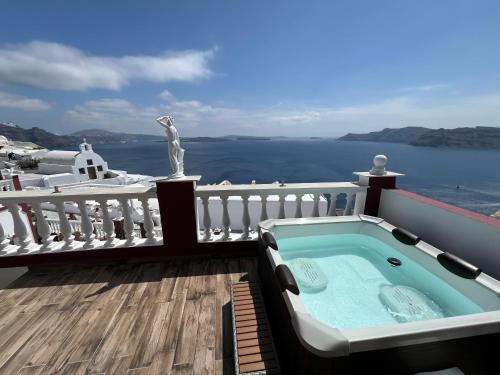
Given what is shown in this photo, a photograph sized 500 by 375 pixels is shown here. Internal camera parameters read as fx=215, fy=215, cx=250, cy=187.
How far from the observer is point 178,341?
1.99m

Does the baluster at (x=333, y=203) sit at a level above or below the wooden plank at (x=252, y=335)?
above

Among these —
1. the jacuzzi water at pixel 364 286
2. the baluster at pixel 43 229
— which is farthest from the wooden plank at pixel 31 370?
the jacuzzi water at pixel 364 286

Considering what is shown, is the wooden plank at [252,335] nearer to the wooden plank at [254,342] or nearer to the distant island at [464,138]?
the wooden plank at [254,342]

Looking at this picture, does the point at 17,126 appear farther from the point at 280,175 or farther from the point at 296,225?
the point at 296,225

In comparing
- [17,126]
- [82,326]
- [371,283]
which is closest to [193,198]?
[82,326]

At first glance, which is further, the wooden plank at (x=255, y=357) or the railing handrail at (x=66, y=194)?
the railing handrail at (x=66, y=194)

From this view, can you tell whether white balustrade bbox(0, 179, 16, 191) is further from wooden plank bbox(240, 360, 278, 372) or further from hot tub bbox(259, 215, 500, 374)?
wooden plank bbox(240, 360, 278, 372)

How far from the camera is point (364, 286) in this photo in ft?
8.80

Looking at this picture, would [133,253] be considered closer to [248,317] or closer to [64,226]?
[64,226]

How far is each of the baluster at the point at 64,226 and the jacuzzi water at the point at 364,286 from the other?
3.05m

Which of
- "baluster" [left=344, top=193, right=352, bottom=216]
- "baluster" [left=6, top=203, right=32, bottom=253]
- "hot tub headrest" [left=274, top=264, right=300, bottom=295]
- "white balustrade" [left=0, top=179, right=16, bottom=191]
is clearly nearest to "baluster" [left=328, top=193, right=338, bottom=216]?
"baluster" [left=344, top=193, right=352, bottom=216]

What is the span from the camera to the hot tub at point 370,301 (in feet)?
4.33

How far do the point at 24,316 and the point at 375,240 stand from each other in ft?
14.3

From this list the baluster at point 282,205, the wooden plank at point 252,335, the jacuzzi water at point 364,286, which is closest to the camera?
the wooden plank at point 252,335
